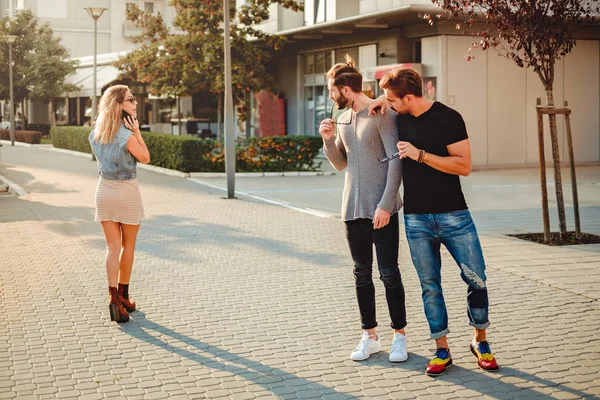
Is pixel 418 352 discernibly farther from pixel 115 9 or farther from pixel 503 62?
pixel 115 9

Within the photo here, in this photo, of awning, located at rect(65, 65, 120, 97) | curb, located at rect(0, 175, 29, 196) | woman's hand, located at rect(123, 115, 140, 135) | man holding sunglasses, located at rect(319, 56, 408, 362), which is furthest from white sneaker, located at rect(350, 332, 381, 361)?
awning, located at rect(65, 65, 120, 97)

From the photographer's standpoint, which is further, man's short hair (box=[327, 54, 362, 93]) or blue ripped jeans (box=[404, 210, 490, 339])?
man's short hair (box=[327, 54, 362, 93])

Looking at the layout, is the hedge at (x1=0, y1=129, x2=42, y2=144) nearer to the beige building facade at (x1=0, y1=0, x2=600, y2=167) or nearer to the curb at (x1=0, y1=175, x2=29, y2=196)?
the beige building facade at (x1=0, y1=0, x2=600, y2=167)

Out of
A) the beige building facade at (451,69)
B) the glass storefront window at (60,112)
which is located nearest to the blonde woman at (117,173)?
the beige building facade at (451,69)

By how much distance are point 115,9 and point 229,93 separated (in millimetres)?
50917

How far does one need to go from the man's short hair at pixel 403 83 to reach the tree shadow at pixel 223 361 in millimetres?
1742

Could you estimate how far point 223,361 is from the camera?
19.1 ft

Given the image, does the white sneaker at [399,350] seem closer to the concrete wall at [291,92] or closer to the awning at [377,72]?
the awning at [377,72]

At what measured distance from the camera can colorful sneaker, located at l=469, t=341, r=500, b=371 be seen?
18.0ft

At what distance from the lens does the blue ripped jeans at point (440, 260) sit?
5422 mm

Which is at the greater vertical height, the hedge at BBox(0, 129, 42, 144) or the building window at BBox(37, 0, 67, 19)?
the building window at BBox(37, 0, 67, 19)

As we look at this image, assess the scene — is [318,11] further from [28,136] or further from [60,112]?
[60,112]

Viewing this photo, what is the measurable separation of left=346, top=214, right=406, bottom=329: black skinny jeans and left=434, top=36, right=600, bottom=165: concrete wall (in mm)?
19444

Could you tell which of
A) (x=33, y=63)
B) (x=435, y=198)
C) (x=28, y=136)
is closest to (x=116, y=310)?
(x=435, y=198)
